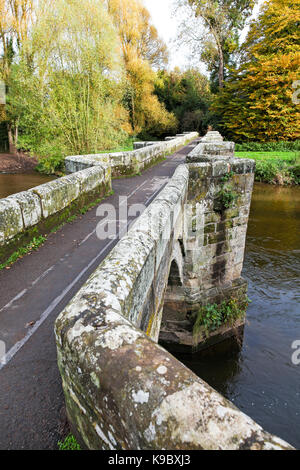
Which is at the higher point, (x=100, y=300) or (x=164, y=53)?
(x=164, y=53)

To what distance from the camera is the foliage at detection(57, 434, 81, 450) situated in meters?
1.74

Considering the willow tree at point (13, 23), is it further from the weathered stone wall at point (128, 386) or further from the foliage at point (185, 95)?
the weathered stone wall at point (128, 386)

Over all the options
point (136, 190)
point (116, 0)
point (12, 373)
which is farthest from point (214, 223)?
point (116, 0)

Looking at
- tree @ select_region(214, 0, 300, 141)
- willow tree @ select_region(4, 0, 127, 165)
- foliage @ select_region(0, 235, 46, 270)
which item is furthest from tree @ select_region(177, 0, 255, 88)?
foliage @ select_region(0, 235, 46, 270)

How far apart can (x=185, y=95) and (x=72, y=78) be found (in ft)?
94.7

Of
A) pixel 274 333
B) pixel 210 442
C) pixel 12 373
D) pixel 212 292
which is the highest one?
pixel 210 442

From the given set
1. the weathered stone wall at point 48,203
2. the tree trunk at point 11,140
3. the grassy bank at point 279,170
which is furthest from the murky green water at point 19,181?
the grassy bank at point 279,170

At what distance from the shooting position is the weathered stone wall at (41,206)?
407cm

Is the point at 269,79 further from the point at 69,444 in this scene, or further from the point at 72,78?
the point at 69,444

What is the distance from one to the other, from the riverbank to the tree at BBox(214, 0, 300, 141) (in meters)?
17.7

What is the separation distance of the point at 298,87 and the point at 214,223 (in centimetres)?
2128

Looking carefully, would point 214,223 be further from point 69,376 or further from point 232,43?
point 232,43

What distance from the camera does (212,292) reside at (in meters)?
7.05

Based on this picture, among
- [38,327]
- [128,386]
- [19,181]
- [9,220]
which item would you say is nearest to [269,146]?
[19,181]
